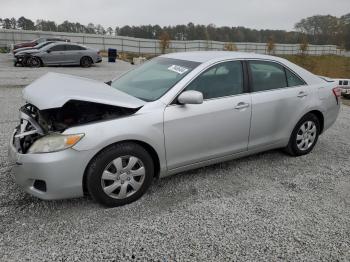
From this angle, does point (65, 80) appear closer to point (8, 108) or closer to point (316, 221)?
point (316, 221)

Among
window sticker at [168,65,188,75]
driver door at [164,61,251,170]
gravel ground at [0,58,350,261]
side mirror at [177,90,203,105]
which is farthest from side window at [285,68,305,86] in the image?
side mirror at [177,90,203,105]

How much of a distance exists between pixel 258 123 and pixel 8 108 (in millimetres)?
6123

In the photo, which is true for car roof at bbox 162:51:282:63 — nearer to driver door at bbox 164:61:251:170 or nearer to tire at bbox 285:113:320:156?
driver door at bbox 164:61:251:170

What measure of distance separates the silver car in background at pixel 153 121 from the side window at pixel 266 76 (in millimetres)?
14

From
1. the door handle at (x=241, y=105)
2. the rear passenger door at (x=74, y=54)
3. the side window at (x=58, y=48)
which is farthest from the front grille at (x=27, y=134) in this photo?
the rear passenger door at (x=74, y=54)

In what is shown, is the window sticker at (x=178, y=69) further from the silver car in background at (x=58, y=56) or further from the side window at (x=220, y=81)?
the silver car in background at (x=58, y=56)

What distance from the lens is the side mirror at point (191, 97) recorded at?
10.7ft

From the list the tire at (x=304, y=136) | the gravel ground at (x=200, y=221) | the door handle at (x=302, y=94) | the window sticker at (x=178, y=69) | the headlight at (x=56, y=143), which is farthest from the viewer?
the tire at (x=304, y=136)

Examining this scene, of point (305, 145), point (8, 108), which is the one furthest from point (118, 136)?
point (8, 108)

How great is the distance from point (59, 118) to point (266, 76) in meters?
2.59

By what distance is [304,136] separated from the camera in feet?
15.1

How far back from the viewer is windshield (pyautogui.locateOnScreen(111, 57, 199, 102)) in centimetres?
354

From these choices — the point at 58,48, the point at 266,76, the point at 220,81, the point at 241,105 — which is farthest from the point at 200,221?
the point at 58,48

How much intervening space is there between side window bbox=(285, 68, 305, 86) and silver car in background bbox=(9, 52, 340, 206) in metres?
0.01
